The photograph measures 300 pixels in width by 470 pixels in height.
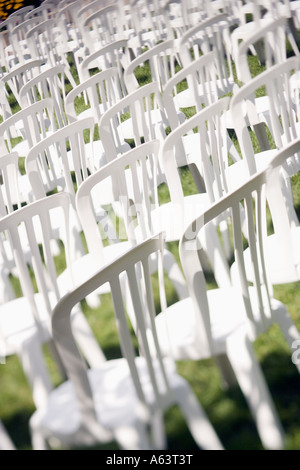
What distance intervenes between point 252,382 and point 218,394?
66cm

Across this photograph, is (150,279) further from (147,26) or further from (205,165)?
(147,26)

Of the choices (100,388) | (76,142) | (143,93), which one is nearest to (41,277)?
(100,388)

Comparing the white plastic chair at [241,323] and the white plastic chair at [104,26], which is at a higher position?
the white plastic chair at [104,26]

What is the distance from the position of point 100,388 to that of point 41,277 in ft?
2.66

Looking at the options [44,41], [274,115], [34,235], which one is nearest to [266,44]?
[274,115]

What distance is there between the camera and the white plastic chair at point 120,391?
2.29 meters

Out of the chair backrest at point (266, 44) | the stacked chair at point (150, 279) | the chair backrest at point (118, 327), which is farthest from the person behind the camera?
the chair backrest at point (266, 44)

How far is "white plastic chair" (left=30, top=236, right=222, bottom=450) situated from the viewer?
2287mm

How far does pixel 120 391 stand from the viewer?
260 centimetres

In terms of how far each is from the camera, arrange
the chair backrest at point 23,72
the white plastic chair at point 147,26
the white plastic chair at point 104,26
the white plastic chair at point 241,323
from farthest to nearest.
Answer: the white plastic chair at point 147,26 < the white plastic chair at point 104,26 < the chair backrest at point 23,72 < the white plastic chair at point 241,323

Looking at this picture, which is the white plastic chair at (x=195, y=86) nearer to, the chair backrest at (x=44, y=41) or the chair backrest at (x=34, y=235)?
the chair backrest at (x=34, y=235)

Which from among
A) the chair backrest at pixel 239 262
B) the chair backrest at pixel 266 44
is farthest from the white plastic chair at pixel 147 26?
the chair backrest at pixel 239 262

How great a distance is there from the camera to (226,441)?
307 cm

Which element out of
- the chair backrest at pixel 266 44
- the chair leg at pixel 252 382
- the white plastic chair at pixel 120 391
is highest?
the chair backrest at pixel 266 44
